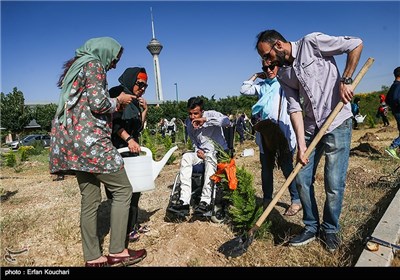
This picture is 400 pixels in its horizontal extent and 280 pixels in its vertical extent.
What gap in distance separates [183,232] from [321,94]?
197 centimetres

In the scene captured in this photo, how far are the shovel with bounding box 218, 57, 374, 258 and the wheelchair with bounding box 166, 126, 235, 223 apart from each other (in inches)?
27.0

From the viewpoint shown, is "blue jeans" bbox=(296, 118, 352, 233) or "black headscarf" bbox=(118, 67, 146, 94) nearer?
"blue jeans" bbox=(296, 118, 352, 233)

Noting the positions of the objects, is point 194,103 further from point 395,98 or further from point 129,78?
point 395,98

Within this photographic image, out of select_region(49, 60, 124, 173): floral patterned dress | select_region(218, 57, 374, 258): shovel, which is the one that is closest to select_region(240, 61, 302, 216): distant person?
select_region(218, 57, 374, 258): shovel

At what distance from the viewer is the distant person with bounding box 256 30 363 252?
7.72 ft

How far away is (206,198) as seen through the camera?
134 inches

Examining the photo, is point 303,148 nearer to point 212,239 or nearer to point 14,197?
point 212,239

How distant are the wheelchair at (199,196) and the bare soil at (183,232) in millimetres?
105

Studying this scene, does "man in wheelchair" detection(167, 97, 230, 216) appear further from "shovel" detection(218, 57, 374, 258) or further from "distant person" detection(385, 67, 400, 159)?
"distant person" detection(385, 67, 400, 159)

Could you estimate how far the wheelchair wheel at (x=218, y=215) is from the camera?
11.3 ft

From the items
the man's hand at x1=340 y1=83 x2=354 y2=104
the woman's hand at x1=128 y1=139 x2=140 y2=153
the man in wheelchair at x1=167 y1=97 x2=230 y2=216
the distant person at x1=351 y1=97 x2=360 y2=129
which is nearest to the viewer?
the man's hand at x1=340 y1=83 x2=354 y2=104

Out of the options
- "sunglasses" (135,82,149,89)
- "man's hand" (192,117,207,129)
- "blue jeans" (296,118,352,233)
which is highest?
"sunglasses" (135,82,149,89)

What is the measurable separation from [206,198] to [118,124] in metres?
1.32

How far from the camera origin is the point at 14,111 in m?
36.6
